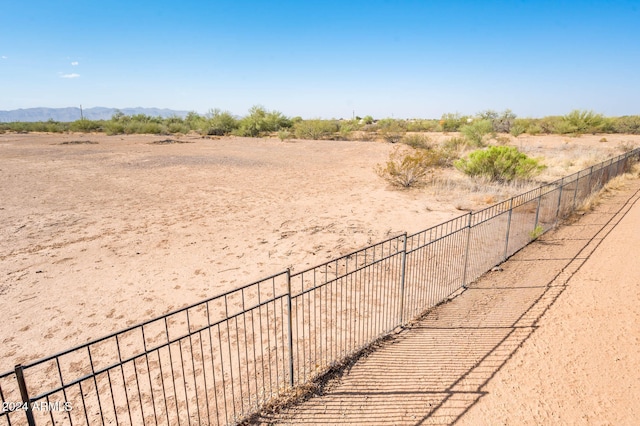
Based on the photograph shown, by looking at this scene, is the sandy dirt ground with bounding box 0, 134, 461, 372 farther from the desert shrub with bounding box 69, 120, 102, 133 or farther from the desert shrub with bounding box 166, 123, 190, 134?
the desert shrub with bounding box 69, 120, 102, 133

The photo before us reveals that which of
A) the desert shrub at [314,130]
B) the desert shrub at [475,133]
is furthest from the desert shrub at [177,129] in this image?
the desert shrub at [475,133]

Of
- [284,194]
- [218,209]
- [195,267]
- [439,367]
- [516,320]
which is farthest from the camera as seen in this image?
[284,194]

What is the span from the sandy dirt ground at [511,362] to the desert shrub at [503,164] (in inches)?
431

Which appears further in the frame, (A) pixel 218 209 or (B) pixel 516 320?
(A) pixel 218 209

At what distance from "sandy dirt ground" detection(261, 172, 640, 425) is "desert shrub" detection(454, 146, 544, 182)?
1094 cm

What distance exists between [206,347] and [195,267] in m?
3.52

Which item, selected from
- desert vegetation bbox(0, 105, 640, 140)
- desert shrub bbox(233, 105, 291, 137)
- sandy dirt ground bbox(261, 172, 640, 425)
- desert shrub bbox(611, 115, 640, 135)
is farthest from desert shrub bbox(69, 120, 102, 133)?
desert shrub bbox(611, 115, 640, 135)

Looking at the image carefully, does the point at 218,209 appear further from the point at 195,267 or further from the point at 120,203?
the point at 195,267

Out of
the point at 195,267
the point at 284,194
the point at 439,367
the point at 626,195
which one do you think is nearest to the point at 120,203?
the point at 284,194

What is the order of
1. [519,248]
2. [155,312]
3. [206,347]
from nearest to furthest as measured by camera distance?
[206,347] < [155,312] < [519,248]

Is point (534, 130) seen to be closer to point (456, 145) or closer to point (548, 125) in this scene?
point (548, 125)

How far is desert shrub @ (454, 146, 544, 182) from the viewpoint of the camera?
18.9 metres

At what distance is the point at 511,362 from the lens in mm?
5531

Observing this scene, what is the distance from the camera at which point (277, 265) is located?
9.42m
